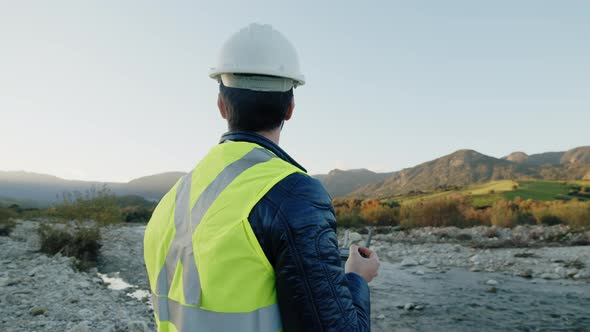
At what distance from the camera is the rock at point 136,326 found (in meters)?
5.37

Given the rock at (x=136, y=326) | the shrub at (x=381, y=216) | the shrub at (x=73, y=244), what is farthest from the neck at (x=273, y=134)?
the shrub at (x=381, y=216)

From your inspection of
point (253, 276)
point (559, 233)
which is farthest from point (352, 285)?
point (559, 233)

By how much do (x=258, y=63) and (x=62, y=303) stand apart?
6.44 m

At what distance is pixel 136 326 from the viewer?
545cm

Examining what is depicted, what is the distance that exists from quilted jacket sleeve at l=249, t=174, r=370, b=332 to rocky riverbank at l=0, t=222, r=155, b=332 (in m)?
4.83

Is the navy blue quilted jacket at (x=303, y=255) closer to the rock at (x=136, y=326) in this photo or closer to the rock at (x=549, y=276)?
the rock at (x=136, y=326)

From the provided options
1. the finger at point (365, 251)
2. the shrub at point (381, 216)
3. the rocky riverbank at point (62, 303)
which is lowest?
the shrub at point (381, 216)

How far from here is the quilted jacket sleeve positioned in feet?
3.93

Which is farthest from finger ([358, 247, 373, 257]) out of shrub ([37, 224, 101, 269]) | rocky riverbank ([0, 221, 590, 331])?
shrub ([37, 224, 101, 269])

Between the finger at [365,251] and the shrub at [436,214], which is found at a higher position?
the finger at [365,251]

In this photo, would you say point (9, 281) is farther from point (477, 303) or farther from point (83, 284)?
point (477, 303)

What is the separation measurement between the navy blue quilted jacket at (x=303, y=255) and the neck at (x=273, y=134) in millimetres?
341

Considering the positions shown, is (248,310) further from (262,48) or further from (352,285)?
(262,48)

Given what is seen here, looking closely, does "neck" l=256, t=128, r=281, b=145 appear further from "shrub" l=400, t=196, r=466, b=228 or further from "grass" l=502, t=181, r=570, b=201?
"grass" l=502, t=181, r=570, b=201
